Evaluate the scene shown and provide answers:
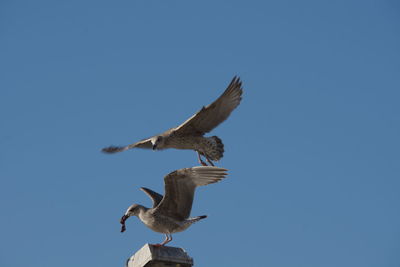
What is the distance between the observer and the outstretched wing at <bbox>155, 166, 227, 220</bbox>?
7914 mm

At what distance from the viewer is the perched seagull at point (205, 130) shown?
38.5 ft

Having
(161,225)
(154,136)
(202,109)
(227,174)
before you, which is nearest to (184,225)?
(161,225)

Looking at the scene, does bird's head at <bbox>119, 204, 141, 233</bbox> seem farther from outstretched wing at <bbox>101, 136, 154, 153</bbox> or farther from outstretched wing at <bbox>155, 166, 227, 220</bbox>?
outstretched wing at <bbox>101, 136, 154, 153</bbox>

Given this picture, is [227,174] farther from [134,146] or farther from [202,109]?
[134,146]

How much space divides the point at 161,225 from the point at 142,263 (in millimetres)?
974

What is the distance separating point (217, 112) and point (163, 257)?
5.29m

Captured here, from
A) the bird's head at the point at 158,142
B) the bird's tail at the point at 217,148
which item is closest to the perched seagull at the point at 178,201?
the bird's tail at the point at 217,148

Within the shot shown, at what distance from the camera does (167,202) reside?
8086 mm

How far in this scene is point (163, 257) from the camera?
22.6 ft

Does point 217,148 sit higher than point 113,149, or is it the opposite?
point 113,149

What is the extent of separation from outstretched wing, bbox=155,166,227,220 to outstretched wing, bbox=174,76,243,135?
12.1 ft

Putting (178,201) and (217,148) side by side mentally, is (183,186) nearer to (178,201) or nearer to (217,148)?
(178,201)

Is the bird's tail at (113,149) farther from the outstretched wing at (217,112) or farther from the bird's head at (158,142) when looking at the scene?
the outstretched wing at (217,112)

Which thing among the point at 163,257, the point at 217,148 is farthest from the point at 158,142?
the point at 163,257
